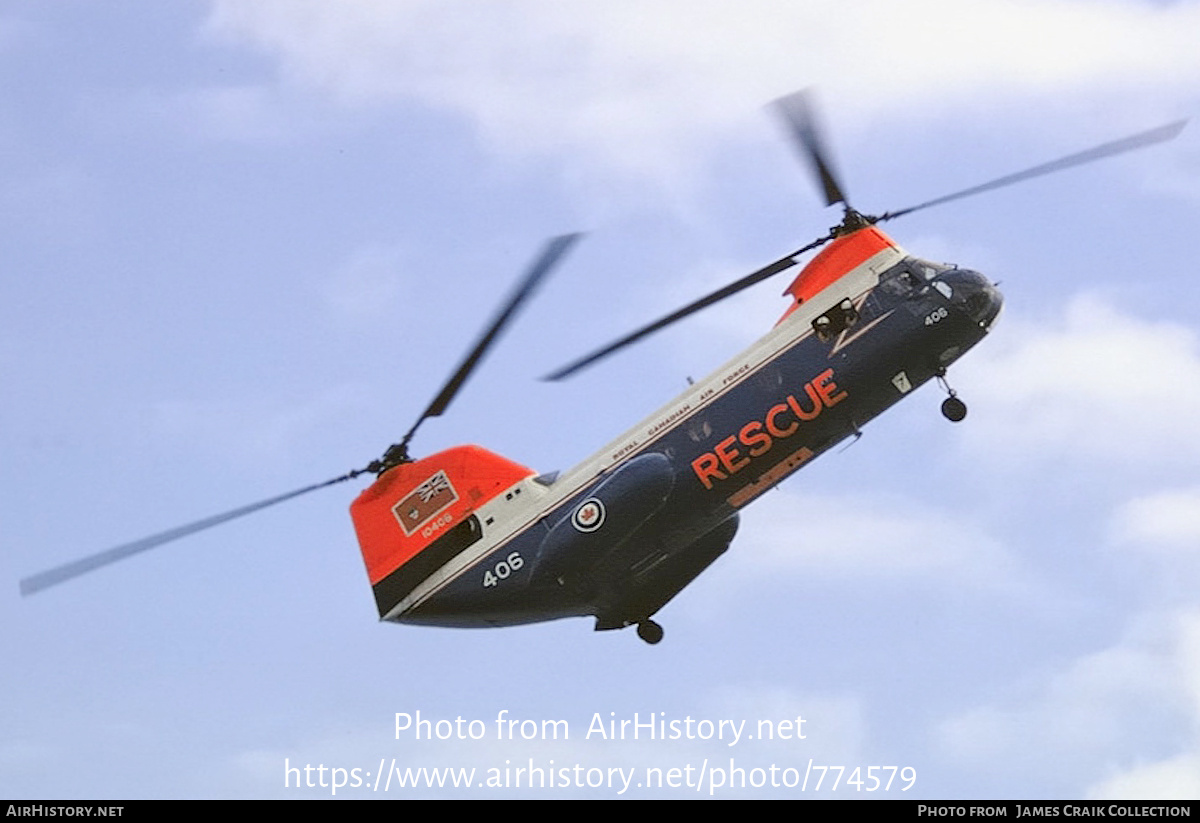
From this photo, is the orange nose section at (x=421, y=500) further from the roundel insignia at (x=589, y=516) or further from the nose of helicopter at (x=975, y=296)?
the nose of helicopter at (x=975, y=296)

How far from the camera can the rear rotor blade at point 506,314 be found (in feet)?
164

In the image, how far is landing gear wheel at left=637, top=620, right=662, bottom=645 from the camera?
5538 cm

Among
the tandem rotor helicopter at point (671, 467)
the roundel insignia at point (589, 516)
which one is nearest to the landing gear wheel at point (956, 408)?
the tandem rotor helicopter at point (671, 467)

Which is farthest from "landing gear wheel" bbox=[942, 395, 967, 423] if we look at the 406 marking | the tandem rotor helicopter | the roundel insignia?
the 406 marking

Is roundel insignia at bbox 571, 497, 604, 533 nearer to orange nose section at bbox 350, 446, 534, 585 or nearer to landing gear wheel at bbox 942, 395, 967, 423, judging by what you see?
orange nose section at bbox 350, 446, 534, 585

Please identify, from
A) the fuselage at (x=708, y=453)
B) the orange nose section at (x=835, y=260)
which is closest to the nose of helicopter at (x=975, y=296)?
the fuselage at (x=708, y=453)

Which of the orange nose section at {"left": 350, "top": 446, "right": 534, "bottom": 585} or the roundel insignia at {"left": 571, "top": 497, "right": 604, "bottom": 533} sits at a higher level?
the orange nose section at {"left": 350, "top": 446, "right": 534, "bottom": 585}

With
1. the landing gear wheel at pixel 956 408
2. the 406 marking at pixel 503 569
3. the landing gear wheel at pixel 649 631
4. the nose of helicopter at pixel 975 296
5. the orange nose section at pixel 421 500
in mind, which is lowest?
the landing gear wheel at pixel 649 631

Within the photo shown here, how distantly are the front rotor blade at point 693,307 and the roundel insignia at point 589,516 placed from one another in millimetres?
3396

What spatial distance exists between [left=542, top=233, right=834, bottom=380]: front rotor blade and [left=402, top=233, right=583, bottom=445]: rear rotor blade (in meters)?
1.65

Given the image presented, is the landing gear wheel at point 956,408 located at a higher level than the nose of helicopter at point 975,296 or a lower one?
lower

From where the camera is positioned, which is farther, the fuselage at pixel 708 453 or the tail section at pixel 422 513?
the tail section at pixel 422 513

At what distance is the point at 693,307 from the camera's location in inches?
2077

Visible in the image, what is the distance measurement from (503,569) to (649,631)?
415 centimetres
